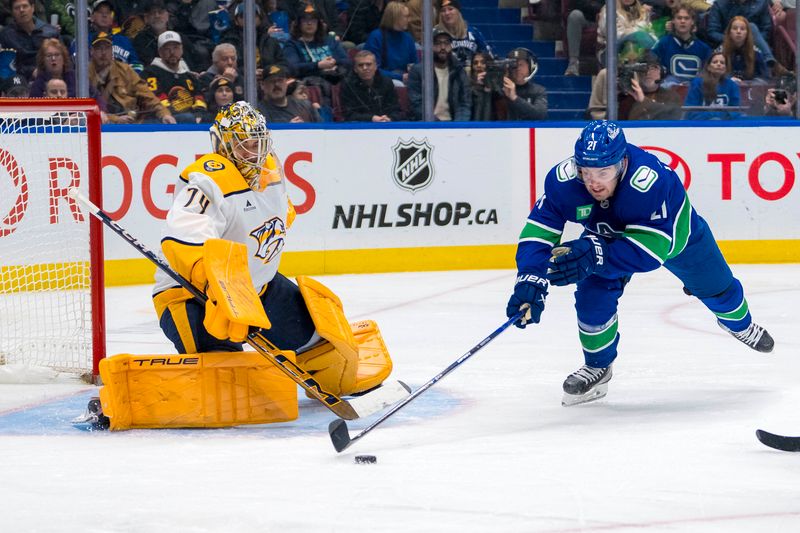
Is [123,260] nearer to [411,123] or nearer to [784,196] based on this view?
[411,123]

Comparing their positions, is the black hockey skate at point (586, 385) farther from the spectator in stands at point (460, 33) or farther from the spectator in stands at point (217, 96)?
the spectator in stands at point (460, 33)

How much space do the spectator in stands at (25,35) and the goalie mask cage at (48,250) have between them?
3.48ft

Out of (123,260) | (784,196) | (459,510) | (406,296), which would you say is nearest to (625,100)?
(784,196)

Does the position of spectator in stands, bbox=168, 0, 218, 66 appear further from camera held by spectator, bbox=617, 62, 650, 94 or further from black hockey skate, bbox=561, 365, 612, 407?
black hockey skate, bbox=561, 365, 612, 407

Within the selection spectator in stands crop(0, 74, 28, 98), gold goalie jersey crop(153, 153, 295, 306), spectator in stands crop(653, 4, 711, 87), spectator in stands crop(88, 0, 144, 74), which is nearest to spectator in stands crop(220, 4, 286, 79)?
spectator in stands crop(88, 0, 144, 74)

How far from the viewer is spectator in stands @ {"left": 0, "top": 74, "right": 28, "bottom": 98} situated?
256 inches

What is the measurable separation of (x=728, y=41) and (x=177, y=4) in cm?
328

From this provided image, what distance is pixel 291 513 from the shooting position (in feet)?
8.36

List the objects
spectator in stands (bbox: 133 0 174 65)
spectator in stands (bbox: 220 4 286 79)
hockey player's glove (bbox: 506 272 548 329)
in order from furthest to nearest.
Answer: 1. spectator in stands (bbox: 220 4 286 79)
2. spectator in stands (bbox: 133 0 174 65)
3. hockey player's glove (bbox: 506 272 548 329)

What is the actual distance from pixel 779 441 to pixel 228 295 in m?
1.34

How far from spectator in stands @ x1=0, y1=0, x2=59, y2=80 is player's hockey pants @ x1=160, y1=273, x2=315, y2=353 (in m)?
3.27

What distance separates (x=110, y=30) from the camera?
265 inches

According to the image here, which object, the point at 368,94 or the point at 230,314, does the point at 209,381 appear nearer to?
the point at 230,314

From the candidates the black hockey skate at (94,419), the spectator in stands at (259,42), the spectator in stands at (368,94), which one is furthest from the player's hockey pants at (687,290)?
the spectator in stands at (259,42)
